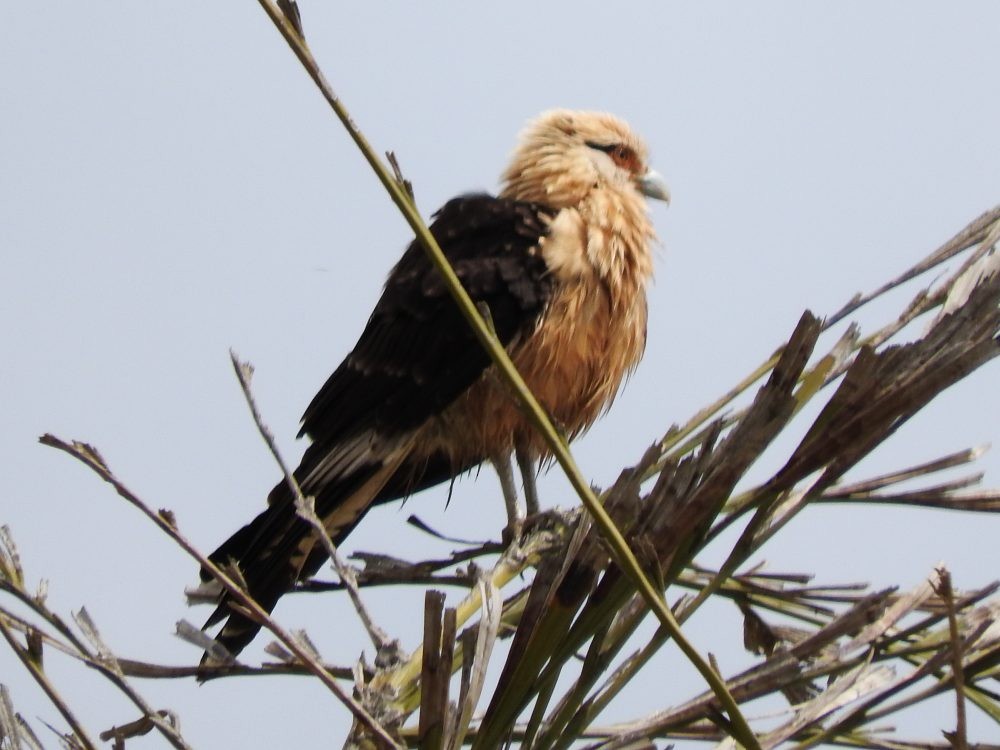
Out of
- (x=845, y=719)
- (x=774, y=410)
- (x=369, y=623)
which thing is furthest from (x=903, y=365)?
(x=369, y=623)

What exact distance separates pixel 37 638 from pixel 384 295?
2203 mm

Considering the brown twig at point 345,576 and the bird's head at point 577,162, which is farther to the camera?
the bird's head at point 577,162

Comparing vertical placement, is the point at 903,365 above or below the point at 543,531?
below

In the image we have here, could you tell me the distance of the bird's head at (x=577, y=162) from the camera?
388cm

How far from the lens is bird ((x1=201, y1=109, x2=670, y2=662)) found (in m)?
3.38

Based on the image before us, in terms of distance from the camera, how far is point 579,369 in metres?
3.50

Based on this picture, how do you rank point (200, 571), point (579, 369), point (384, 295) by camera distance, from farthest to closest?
point (384, 295) < point (579, 369) < point (200, 571)

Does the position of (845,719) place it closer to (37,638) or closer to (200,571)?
(37,638)

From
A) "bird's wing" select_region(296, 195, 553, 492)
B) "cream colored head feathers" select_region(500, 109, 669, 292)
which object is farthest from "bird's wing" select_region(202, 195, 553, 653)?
"cream colored head feathers" select_region(500, 109, 669, 292)

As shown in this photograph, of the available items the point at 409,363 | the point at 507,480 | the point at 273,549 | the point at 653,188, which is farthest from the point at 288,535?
the point at 653,188

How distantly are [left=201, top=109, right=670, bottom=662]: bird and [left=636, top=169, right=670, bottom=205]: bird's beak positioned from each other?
313 mm

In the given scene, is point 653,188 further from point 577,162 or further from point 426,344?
point 426,344

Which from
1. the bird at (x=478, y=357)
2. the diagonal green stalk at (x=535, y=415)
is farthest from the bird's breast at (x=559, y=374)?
the diagonal green stalk at (x=535, y=415)

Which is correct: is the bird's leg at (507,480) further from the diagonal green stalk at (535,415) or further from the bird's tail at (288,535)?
the diagonal green stalk at (535,415)
